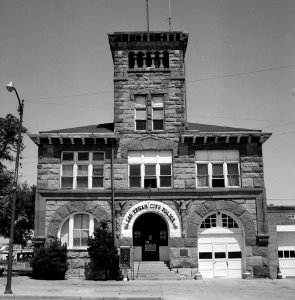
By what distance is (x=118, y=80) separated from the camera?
30.1 metres

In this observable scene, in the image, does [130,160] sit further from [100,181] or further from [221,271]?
[221,271]

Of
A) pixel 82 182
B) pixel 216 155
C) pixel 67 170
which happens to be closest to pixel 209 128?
pixel 216 155

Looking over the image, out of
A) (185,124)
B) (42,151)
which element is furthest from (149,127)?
(42,151)

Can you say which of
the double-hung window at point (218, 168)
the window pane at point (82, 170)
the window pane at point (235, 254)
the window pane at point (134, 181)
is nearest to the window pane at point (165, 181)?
the window pane at point (134, 181)

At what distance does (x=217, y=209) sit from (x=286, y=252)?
18.0ft

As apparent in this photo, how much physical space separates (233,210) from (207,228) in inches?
79.1

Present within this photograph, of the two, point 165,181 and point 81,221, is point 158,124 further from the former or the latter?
point 81,221

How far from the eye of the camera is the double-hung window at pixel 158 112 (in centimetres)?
2955

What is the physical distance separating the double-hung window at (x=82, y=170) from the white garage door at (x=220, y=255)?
306 inches

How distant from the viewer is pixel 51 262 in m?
25.8

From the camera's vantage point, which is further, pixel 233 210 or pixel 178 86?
pixel 178 86

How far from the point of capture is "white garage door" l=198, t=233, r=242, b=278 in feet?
91.5

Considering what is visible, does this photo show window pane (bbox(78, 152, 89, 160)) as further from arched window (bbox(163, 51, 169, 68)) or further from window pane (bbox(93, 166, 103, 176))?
arched window (bbox(163, 51, 169, 68))

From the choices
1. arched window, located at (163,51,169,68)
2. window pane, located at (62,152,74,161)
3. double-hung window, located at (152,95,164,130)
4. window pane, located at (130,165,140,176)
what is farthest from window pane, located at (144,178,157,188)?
arched window, located at (163,51,169,68)
